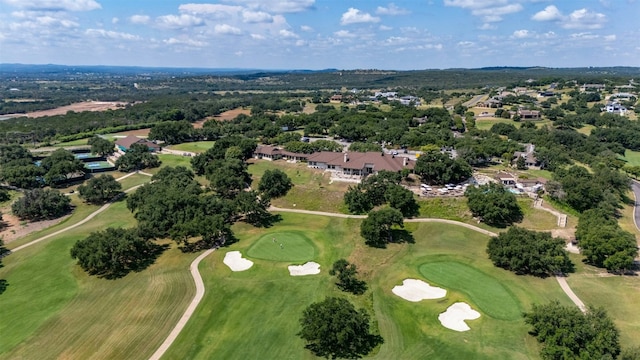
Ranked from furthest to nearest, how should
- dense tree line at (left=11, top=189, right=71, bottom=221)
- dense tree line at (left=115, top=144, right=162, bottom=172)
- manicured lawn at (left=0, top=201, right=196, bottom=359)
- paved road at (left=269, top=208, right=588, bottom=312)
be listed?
dense tree line at (left=115, top=144, right=162, bottom=172) < dense tree line at (left=11, top=189, right=71, bottom=221) < paved road at (left=269, top=208, right=588, bottom=312) < manicured lawn at (left=0, top=201, right=196, bottom=359)

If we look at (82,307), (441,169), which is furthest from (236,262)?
(441,169)

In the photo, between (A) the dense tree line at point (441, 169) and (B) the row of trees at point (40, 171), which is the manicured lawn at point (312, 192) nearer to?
(A) the dense tree line at point (441, 169)

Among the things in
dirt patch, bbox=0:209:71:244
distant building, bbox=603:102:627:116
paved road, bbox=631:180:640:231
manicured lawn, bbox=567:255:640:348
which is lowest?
dirt patch, bbox=0:209:71:244

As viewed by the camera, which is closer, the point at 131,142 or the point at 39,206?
the point at 39,206

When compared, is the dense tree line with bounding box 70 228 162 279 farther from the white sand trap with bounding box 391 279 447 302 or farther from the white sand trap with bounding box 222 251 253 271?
the white sand trap with bounding box 391 279 447 302

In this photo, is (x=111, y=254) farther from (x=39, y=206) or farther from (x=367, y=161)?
(x=367, y=161)

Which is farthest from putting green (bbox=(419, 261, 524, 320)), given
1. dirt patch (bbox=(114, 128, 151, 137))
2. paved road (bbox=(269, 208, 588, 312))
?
dirt patch (bbox=(114, 128, 151, 137))
